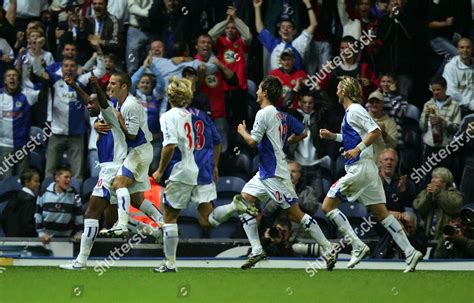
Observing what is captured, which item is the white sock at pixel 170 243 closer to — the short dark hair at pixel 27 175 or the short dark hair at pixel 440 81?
the short dark hair at pixel 27 175

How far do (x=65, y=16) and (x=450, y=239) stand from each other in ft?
27.3

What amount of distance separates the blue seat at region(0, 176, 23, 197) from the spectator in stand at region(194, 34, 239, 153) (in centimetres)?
317

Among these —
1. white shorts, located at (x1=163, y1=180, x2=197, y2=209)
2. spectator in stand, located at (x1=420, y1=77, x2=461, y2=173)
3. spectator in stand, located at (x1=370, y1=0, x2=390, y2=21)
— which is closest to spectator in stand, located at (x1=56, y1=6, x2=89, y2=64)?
spectator in stand, located at (x1=370, y1=0, x2=390, y2=21)

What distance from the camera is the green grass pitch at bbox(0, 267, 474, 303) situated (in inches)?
436

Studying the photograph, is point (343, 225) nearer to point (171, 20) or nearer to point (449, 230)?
point (449, 230)

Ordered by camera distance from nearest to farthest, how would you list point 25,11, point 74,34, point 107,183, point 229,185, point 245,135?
point 245,135
point 107,183
point 229,185
point 74,34
point 25,11

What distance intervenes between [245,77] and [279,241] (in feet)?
13.8

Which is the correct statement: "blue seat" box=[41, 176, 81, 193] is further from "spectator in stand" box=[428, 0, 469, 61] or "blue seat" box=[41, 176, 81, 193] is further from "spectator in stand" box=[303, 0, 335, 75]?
"spectator in stand" box=[428, 0, 469, 61]

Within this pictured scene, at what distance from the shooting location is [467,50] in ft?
59.8

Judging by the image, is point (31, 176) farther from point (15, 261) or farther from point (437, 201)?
point (437, 201)

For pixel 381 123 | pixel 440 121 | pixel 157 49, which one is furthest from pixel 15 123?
pixel 440 121

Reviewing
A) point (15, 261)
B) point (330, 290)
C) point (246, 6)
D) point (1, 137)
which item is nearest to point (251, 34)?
point (246, 6)

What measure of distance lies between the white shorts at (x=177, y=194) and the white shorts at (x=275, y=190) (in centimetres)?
71

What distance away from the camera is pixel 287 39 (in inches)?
744
